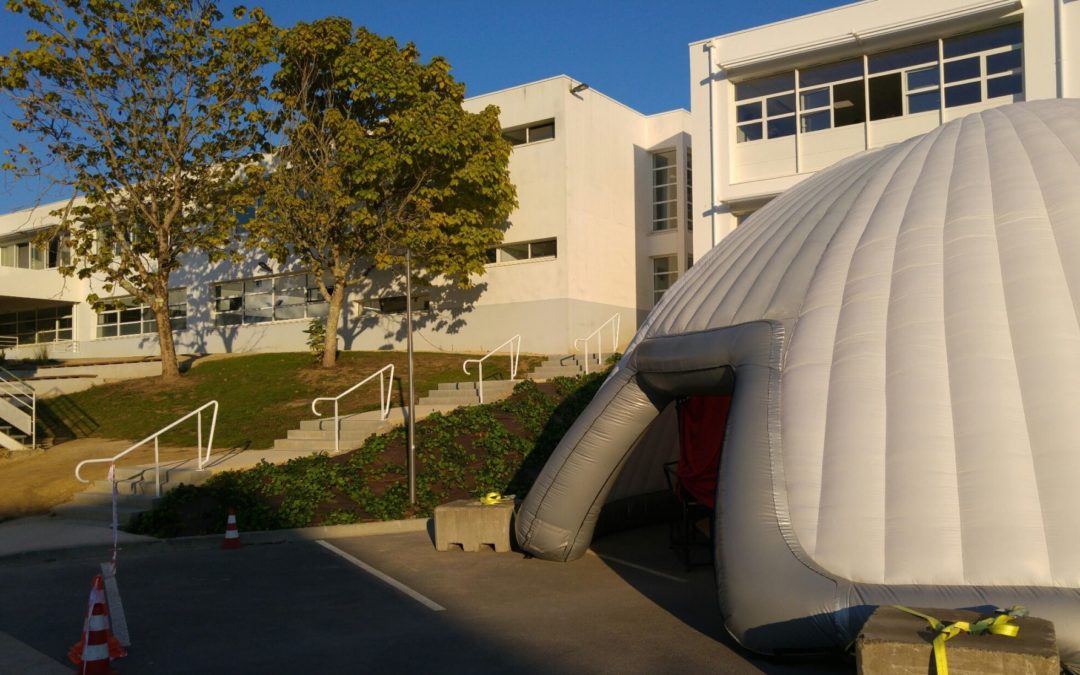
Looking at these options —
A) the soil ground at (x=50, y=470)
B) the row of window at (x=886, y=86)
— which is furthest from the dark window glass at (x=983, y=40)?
the soil ground at (x=50, y=470)

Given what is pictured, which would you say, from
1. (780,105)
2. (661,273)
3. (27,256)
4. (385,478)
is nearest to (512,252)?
(661,273)

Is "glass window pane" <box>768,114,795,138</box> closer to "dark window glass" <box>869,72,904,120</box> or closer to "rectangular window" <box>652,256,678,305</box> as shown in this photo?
"dark window glass" <box>869,72,904,120</box>

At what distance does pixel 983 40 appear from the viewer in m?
20.1

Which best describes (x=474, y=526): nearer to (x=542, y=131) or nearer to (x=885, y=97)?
(x=885, y=97)

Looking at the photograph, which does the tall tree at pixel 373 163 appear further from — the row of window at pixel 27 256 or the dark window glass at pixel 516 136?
the row of window at pixel 27 256

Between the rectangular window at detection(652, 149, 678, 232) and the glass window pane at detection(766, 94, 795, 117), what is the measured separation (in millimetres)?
6499

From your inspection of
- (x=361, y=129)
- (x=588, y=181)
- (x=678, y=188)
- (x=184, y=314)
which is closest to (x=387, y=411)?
(x=361, y=129)

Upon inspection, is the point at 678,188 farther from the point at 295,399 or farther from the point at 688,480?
the point at 688,480

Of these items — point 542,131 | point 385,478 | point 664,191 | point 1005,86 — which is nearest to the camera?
point 385,478

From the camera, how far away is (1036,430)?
6199mm

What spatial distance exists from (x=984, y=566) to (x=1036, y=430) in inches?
40.1

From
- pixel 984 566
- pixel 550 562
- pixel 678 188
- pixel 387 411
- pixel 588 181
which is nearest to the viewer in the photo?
pixel 984 566

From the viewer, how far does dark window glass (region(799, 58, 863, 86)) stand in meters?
21.7

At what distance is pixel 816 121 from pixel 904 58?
231 cm
